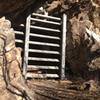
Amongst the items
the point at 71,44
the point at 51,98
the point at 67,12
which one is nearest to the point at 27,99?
the point at 51,98

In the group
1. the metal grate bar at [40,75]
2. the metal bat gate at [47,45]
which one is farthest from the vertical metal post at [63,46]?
the metal grate bar at [40,75]

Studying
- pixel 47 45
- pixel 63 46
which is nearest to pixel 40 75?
pixel 47 45

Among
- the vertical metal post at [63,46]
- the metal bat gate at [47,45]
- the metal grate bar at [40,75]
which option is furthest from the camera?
the vertical metal post at [63,46]

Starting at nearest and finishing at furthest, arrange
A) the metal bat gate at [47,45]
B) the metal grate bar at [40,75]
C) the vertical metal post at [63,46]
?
the metal grate bar at [40,75], the metal bat gate at [47,45], the vertical metal post at [63,46]

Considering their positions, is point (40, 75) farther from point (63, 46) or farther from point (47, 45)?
point (63, 46)

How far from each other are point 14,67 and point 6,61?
220 mm

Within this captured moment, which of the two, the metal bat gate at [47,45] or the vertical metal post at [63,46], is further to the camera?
the vertical metal post at [63,46]

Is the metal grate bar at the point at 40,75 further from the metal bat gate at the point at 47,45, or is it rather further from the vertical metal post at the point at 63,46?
the vertical metal post at the point at 63,46

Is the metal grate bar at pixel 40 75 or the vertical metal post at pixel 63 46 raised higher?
the vertical metal post at pixel 63 46

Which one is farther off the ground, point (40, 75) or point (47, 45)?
point (47, 45)

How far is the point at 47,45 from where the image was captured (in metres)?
8.37

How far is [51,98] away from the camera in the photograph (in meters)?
5.29

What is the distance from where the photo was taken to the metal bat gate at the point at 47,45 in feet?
26.8

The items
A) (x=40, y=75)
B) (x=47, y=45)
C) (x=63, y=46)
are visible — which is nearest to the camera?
(x=40, y=75)
